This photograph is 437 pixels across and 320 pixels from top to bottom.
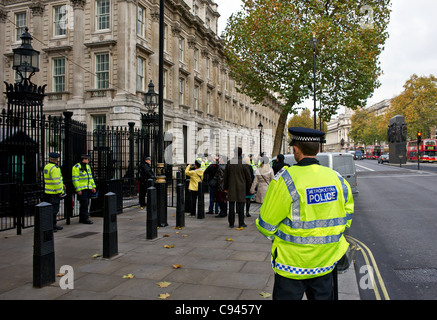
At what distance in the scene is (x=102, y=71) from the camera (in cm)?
2217

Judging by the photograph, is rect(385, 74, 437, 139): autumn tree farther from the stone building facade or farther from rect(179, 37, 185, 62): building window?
rect(179, 37, 185, 62): building window

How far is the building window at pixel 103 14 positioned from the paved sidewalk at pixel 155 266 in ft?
57.7

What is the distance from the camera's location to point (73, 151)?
10.3 metres

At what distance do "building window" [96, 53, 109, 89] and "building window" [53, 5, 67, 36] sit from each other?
3356 millimetres

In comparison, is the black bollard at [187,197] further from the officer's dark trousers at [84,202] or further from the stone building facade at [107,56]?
the stone building facade at [107,56]

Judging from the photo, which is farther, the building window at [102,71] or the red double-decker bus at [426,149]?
the red double-decker bus at [426,149]

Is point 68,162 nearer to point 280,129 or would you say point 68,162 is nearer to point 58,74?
point 58,74

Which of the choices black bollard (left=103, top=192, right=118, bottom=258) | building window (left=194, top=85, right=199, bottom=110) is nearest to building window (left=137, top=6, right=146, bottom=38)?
building window (left=194, top=85, right=199, bottom=110)

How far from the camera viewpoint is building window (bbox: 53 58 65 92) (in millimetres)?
23156

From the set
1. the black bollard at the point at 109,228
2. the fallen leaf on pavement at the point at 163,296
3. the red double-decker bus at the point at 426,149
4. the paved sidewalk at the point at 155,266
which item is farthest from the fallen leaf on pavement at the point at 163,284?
the red double-decker bus at the point at 426,149

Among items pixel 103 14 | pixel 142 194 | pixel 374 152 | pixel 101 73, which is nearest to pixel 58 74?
pixel 101 73

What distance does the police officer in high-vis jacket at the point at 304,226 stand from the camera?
251 cm

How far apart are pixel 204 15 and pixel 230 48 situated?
1012 cm

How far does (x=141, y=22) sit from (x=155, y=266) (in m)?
21.9
